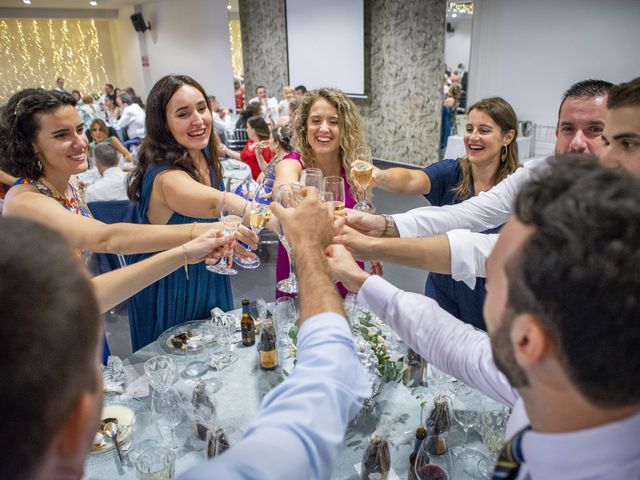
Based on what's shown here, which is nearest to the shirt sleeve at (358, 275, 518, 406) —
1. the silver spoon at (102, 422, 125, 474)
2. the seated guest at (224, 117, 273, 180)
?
the silver spoon at (102, 422, 125, 474)

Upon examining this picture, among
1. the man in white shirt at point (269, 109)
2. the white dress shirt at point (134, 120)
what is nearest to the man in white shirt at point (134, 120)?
the white dress shirt at point (134, 120)

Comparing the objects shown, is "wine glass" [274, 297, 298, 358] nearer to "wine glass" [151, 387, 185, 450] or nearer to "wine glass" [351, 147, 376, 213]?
"wine glass" [151, 387, 185, 450]

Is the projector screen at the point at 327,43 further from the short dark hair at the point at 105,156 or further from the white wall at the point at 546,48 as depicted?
the short dark hair at the point at 105,156

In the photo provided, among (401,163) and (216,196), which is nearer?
(216,196)

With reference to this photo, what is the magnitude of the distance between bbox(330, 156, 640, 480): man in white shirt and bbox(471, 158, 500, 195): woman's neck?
1980 mm

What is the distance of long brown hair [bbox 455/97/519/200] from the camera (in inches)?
108

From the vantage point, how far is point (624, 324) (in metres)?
0.67

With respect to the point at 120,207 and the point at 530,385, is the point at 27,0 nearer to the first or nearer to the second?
the point at 120,207

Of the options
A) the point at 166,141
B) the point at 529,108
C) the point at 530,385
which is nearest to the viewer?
the point at 530,385

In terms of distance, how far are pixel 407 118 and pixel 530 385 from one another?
8471 mm

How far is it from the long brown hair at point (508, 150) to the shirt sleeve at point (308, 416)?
81.6 inches

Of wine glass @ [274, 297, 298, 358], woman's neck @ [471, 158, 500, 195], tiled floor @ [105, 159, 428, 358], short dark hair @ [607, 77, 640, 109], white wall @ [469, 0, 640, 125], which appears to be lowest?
tiled floor @ [105, 159, 428, 358]

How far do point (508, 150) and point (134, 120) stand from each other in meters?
8.11

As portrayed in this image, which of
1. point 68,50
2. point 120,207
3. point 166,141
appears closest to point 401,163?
A: point 120,207
